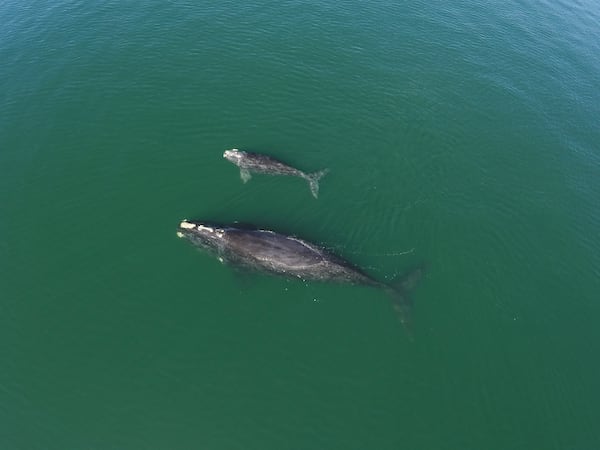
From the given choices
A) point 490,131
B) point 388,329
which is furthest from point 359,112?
point 388,329

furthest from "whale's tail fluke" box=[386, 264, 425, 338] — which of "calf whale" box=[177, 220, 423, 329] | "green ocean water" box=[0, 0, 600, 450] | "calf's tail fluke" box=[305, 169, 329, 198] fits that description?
"calf's tail fluke" box=[305, 169, 329, 198]

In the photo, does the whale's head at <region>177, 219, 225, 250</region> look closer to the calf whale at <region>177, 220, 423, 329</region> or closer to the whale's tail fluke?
the calf whale at <region>177, 220, 423, 329</region>

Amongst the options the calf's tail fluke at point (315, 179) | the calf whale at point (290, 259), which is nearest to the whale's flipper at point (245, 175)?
the calf's tail fluke at point (315, 179)

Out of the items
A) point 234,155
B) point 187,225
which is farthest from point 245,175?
point 187,225

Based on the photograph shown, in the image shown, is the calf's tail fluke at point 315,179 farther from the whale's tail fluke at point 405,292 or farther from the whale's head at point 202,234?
the whale's tail fluke at point 405,292

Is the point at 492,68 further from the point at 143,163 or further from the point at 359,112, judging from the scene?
the point at 143,163

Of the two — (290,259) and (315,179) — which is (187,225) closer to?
(290,259)

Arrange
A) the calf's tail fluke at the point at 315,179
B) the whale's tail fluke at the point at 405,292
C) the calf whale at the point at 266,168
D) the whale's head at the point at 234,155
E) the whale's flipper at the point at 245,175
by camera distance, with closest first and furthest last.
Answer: the whale's tail fluke at the point at 405,292
the calf's tail fluke at the point at 315,179
the whale's flipper at the point at 245,175
the calf whale at the point at 266,168
the whale's head at the point at 234,155
